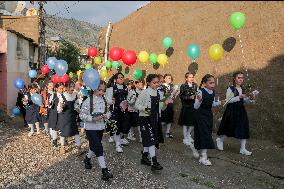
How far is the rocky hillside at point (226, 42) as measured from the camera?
9164 millimetres

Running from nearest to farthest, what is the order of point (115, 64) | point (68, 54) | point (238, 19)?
1. point (238, 19)
2. point (115, 64)
3. point (68, 54)

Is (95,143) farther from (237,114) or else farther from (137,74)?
(137,74)

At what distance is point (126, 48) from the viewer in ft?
50.4

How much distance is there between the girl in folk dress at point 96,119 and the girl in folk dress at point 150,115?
705 millimetres

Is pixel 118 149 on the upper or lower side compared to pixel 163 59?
lower

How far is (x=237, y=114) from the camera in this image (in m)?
7.67

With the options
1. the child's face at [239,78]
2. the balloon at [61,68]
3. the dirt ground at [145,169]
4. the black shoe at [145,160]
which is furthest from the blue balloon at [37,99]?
the child's face at [239,78]

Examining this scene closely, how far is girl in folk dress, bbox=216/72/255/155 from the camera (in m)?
7.49

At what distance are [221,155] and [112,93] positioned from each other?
2759mm

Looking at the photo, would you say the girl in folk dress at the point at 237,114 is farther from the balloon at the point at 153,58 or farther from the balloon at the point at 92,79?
the balloon at the point at 153,58

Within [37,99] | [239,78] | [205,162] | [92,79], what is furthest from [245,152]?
[37,99]

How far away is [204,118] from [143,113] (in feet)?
4.20

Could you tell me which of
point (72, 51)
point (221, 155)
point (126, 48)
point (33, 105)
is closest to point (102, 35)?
point (126, 48)

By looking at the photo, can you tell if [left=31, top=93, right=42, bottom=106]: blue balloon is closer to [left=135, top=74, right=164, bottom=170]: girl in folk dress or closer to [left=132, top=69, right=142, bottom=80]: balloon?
[left=132, top=69, right=142, bottom=80]: balloon
